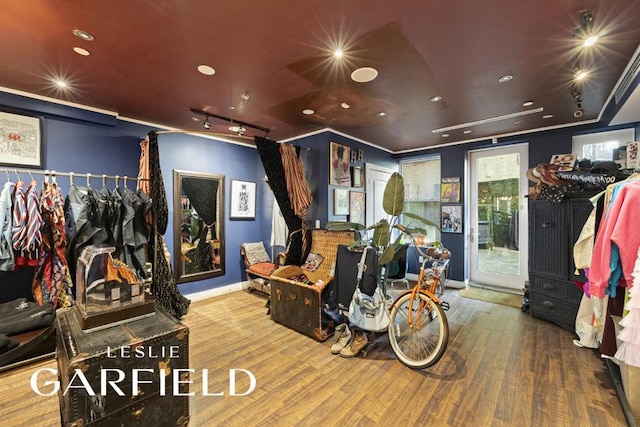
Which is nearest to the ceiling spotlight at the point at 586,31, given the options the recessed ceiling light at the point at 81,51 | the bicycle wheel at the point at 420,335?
the bicycle wheel at the point at 420,335

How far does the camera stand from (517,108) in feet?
10.2

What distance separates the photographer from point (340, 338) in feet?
8.59

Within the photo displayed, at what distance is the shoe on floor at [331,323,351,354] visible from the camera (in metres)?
2.50

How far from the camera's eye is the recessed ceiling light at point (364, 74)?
2.24 meters

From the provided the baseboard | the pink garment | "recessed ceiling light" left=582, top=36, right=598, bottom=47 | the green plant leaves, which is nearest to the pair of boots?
the green plant leaves

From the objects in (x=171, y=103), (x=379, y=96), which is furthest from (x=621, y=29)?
(x=171, y=103)

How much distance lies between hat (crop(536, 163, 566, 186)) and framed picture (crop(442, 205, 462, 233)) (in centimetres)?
162

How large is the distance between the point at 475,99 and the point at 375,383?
3.05 meters

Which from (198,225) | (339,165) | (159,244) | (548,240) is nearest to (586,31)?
(548,240)

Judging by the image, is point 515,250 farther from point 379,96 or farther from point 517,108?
point 379,96

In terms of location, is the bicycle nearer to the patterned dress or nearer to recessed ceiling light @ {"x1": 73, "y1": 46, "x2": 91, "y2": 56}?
recessed ceiling light @ {"x1": 73, "y1": 46, "x2": 91, "y2": 56}

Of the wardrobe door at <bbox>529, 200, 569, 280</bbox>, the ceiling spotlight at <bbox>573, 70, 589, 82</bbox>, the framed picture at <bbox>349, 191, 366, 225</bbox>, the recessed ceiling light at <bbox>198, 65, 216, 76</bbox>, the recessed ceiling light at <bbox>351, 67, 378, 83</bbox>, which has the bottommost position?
A: the wardrobe door at <bbox>529, 200, 569, 280</bbox>

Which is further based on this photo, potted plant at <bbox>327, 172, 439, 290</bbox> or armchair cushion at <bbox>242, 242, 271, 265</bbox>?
armchair cushion at <bbox>242, 242, 271, 265</bbox>

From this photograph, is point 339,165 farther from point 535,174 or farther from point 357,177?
point 535,174
